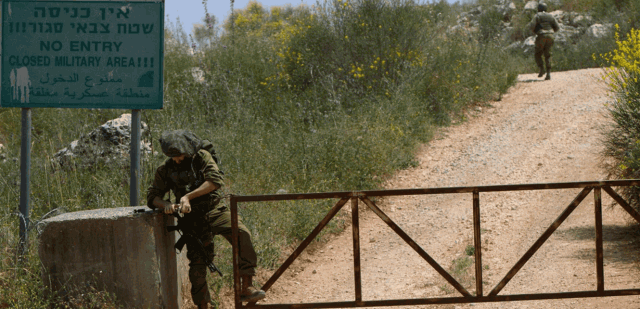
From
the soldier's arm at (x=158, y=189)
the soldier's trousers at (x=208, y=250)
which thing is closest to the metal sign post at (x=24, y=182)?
the soldier's arm at (x=158, y=189)

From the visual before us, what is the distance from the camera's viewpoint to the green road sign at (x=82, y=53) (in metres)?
4.94

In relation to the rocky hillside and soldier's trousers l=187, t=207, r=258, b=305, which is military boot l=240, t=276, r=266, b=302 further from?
the rocky hillside

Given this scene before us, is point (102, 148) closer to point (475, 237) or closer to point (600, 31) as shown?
point (475, 237)

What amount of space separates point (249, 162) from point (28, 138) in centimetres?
319

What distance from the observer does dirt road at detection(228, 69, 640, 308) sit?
5.41 metres

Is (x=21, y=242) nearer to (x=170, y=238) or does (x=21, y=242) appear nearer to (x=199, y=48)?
(x=170, y=238)

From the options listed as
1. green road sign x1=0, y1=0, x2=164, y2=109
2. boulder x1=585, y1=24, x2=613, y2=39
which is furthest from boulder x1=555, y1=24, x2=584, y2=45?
green road sign x1=0, y1=0, x2=164, y2=109

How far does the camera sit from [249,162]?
791 cm

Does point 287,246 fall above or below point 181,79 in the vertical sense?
below

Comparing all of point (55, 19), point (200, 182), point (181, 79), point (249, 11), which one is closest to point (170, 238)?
point (200, 182)

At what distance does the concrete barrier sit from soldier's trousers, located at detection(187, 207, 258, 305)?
0.27 meters

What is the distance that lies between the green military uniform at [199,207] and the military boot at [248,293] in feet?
0.21

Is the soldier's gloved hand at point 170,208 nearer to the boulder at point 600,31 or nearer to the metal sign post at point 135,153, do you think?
the metal sign post at point 135,153

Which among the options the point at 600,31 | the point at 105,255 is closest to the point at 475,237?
the point at 105,255
